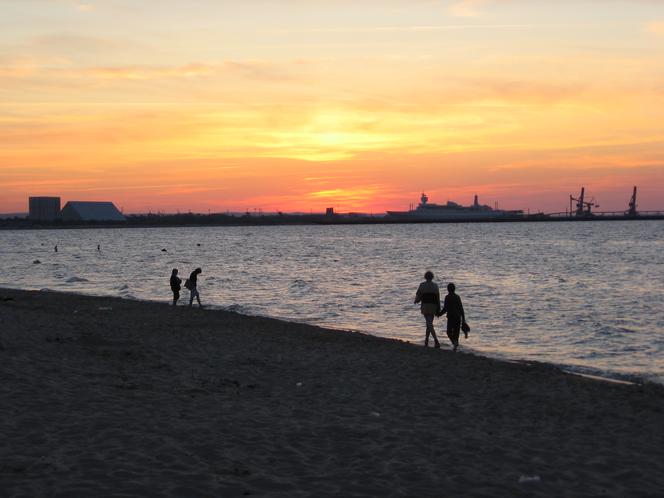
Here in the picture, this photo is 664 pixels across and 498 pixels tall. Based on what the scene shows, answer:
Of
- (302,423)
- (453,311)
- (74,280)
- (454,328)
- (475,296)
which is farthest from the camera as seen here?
(74,280)

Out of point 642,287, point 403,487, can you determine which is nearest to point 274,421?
point 403,487

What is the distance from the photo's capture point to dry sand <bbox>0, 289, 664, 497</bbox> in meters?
8.30

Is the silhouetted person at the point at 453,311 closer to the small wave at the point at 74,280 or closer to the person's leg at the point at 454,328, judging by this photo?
the person's leg at the point at 454,328

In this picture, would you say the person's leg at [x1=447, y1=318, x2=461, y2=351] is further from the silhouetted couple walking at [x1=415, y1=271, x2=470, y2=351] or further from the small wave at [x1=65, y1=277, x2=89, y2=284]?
the small wave at [x1=65, y1=277, x2=89, y2=284]

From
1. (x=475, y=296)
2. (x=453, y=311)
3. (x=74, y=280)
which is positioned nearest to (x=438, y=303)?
(x=453, y=311)

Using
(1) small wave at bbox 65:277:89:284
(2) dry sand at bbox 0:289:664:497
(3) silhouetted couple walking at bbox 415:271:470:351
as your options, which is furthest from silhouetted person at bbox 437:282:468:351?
(1) small wave at bbox 65:277:89:284

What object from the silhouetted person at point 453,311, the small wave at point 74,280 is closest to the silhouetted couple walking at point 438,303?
the silhouetted person at point 453,311

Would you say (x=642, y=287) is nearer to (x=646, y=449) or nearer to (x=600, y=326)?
(x=600, y=326)

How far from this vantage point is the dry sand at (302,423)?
8.30 m

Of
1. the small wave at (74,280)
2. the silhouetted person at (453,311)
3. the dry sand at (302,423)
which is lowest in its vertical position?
the small wave at (74,280)

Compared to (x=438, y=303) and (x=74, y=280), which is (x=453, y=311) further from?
(x=74, y=280)

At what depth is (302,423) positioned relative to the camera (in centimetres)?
1101

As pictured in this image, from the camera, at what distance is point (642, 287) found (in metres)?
47.5

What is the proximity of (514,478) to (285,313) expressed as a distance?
24880 millimetres
